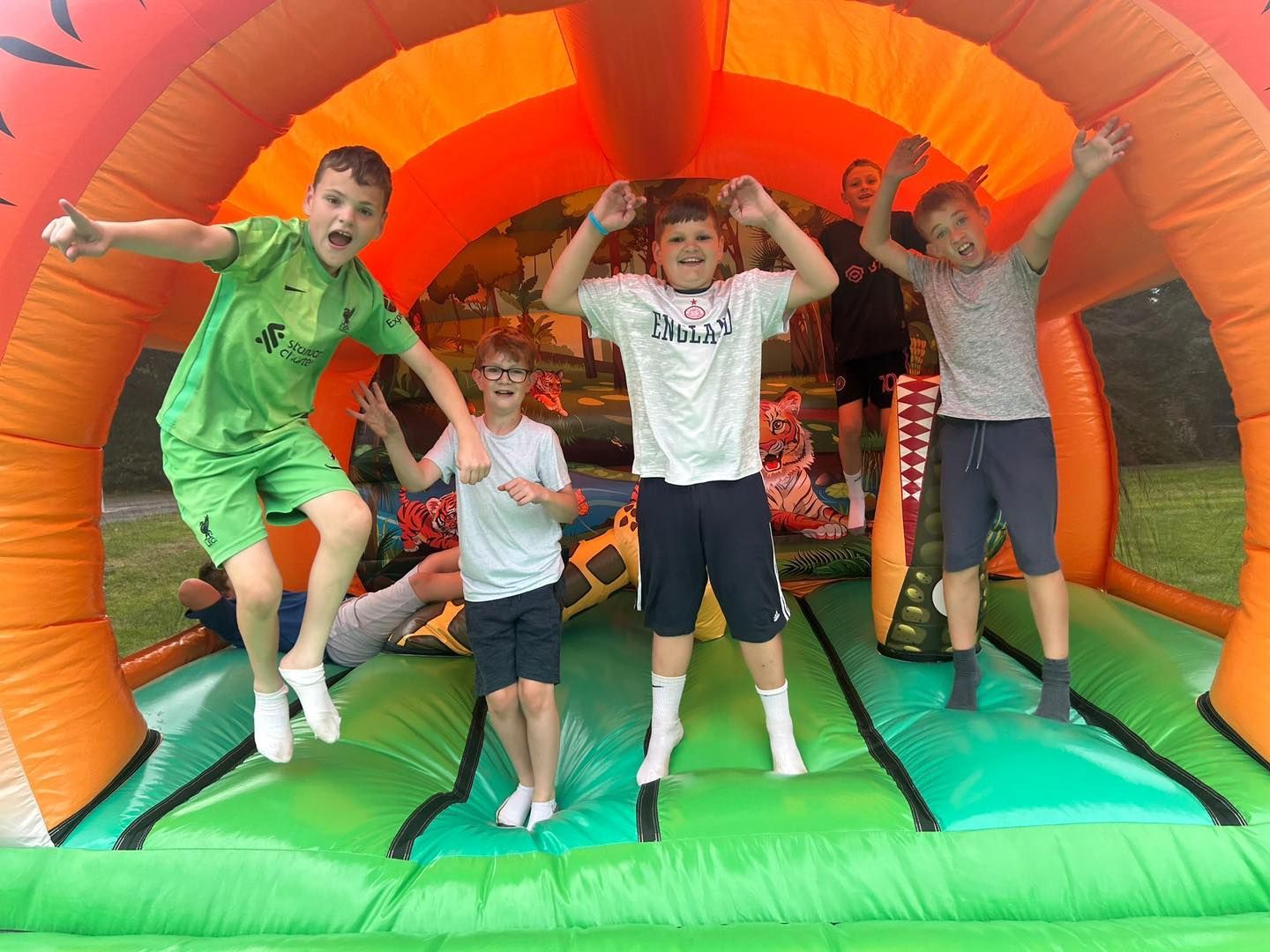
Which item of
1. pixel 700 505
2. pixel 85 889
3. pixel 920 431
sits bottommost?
pixel 85 889

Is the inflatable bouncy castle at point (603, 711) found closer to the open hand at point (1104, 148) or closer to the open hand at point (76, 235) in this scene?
the open hand at point (1104, 148)

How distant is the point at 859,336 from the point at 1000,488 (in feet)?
4.34

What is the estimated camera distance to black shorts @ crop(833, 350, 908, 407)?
3.29 m

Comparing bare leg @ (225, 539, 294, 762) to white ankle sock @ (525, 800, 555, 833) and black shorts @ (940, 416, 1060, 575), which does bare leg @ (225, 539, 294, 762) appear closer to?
white ankle sock @ (525, 800, 555, 833)

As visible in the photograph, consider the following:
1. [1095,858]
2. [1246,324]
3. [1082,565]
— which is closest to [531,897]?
[1095,858]

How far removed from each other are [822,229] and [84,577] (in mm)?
2840

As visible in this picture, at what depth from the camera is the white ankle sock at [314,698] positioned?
171 centimetres

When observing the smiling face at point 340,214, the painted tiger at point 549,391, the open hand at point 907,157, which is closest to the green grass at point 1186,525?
the open hand at point 907,157

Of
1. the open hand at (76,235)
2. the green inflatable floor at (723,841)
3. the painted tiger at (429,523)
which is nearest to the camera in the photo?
the open hand at (76,235)

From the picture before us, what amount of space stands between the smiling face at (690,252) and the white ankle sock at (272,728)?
1246 millimetres

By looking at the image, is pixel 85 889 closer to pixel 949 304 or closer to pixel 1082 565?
pixel 949 304

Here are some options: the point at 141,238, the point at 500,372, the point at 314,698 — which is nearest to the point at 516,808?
the point at 314,698

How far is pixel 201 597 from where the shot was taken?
8.85 ft

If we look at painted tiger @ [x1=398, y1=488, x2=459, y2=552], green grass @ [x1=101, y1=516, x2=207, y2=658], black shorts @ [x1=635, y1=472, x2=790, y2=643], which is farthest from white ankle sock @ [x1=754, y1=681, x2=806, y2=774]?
green grass @ [x1=101, y1=516, x2=207, y2=658]
